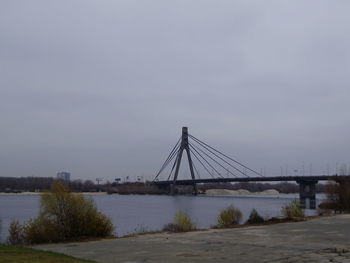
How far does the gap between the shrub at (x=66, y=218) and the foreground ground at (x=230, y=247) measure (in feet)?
11.5

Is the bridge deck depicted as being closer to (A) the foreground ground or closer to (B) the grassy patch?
(A) the foreground ground

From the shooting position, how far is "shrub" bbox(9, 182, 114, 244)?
21.8 m

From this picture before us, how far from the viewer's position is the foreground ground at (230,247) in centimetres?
1355

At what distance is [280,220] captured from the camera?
27.7 metres

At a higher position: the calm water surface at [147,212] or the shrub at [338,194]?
the shrub at [338,194]

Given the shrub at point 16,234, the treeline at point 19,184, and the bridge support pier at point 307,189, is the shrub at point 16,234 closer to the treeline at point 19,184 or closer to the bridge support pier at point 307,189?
the bridge support pier at point 307,189

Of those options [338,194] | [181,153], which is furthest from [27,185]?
[338,194]

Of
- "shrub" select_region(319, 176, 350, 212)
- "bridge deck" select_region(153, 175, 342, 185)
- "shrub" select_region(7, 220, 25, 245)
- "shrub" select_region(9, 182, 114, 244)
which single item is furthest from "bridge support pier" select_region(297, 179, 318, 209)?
"shrub" select_region(7, 220, 25, 245)

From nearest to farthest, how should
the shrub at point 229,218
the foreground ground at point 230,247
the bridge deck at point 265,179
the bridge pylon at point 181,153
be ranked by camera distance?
1. the foreground ground at point 230,247
2. the shrub at point 229,218
3. the bridge deck at point 265,179
4. the bridge pylon at point 181,153

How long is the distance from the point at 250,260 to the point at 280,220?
15.3m

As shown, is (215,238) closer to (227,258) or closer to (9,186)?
(227,258)

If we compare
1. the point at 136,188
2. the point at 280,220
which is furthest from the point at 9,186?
the point at 280,220

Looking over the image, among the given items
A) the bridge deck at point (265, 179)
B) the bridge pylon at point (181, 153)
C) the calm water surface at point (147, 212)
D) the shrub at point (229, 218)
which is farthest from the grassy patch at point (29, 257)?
the bridge pylon at point (181, 153)

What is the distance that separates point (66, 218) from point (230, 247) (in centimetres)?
908
